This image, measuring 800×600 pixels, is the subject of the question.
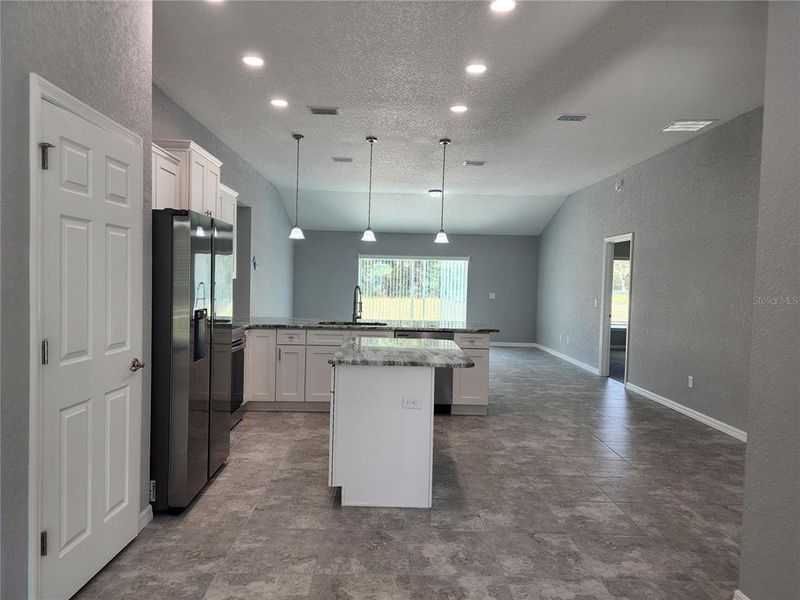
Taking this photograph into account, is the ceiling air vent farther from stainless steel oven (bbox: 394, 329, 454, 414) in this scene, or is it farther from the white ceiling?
stainless steel oven (bbox: 394, 329, 454, 414)

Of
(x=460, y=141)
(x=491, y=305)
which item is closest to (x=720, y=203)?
(x=460, y=141)

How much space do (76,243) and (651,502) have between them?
337 centimetres

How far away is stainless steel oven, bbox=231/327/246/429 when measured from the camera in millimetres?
4512

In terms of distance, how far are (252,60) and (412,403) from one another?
2.55 m

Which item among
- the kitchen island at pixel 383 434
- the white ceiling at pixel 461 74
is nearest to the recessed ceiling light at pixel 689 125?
the white ceiling at pixel 461 74

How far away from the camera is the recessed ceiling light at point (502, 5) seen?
2.68 meters

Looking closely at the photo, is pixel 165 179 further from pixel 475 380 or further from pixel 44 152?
pixel 475 380

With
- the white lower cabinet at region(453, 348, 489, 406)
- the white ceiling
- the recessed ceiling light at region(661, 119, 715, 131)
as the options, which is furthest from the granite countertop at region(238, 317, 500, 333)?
the recessed ceiling light at region(661, 119, 715, 131)

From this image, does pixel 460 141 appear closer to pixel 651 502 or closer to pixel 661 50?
pixel 661 50

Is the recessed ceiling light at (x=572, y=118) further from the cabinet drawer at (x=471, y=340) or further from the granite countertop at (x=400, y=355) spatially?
the granite countertop at (x=400, y=355)

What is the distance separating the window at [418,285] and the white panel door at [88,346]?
8665 mm

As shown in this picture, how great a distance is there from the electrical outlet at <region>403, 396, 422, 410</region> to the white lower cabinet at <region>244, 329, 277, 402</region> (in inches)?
92.9

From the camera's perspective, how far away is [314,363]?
5012 millimetres

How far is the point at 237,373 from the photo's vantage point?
466 cm
